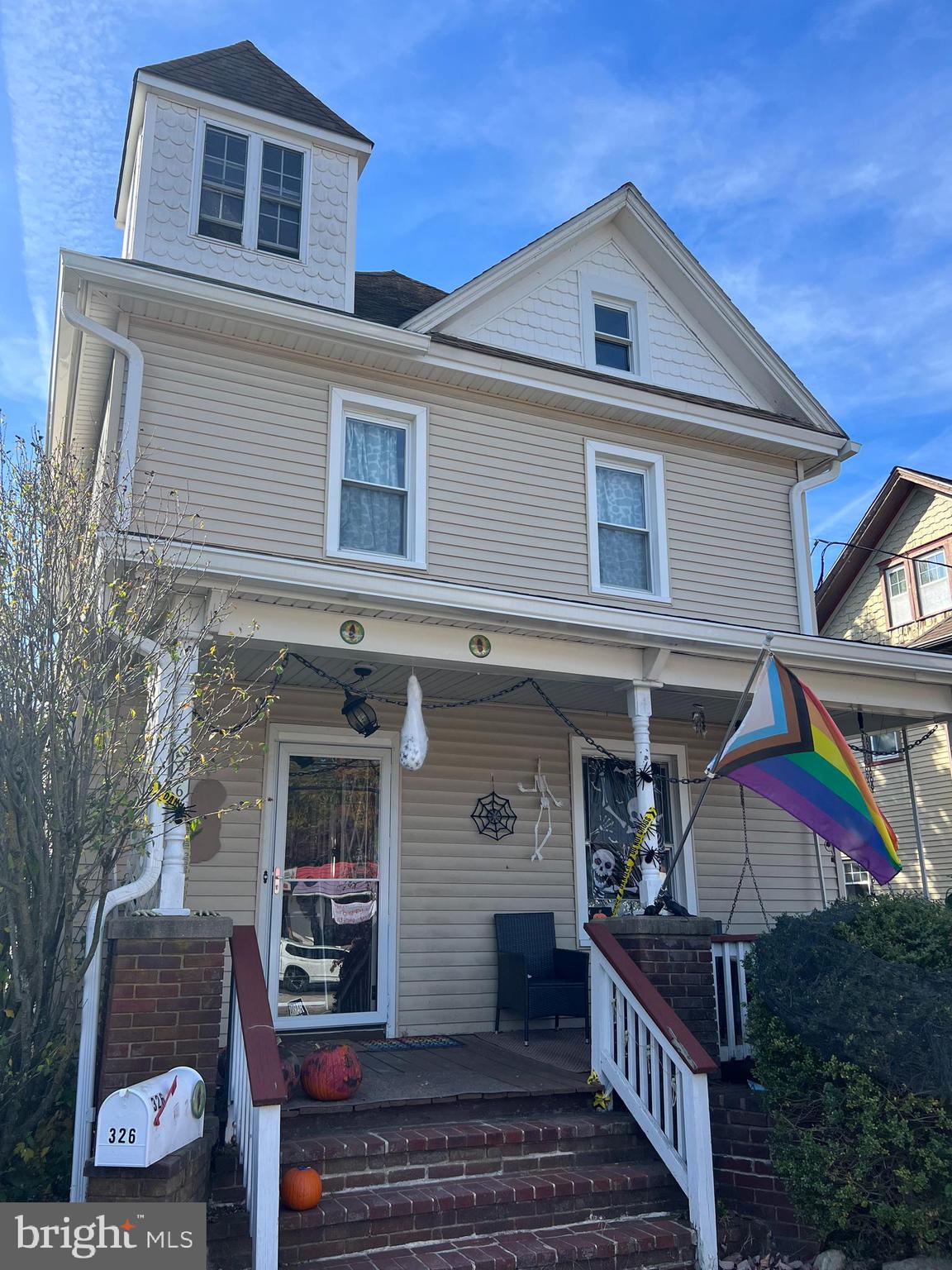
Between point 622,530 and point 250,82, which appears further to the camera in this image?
point 622,530

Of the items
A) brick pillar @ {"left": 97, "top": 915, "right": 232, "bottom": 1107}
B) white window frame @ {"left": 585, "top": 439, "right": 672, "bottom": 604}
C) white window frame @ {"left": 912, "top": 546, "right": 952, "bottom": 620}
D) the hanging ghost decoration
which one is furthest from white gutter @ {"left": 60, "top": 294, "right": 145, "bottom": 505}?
white window frame @ {"left": 912, "top": 546, "right": 952, "bottom": 620}

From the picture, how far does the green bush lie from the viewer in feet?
15.2

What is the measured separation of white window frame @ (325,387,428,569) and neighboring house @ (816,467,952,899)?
9674mm

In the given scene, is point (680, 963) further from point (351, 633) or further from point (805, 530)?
point (805, 530)

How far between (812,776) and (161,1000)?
3.92 meters

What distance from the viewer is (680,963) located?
246 inches

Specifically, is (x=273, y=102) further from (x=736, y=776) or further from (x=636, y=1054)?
(x=636, y=1054)

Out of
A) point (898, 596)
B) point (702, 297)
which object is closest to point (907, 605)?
point (898, 596)

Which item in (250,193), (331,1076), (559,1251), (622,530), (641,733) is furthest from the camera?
(622,530)

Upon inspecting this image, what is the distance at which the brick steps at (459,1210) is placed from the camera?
441cm

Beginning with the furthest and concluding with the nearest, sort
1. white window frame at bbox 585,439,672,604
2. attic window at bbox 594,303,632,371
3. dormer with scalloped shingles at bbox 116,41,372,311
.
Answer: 1. attic window at bbox 594,303,632,371
2. white window frame at bbox 585,439,672,604
3. dormer with scalloped shingles at bbox 116,41,372,311

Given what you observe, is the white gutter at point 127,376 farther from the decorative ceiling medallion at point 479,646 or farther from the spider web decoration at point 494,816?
the spider web decoration at point 494,816

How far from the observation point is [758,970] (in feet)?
18.2

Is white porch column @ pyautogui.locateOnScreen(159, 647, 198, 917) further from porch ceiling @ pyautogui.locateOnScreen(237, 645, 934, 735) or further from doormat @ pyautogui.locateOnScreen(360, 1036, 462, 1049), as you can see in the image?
doormat @ pyautogui.locateOnScreen(360, 1036, 462, 1049)
